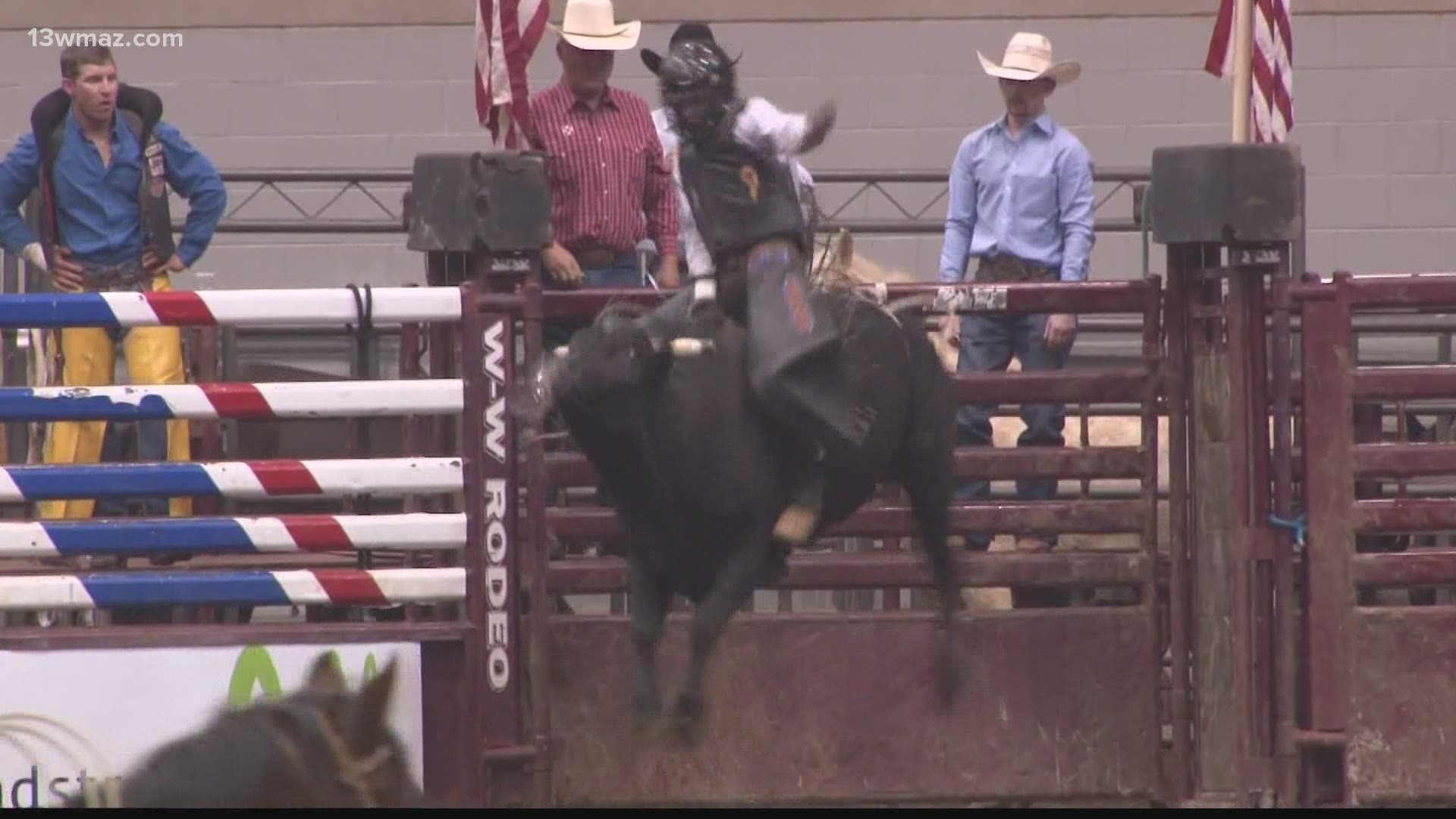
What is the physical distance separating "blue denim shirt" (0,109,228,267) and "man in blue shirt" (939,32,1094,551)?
9.81ft

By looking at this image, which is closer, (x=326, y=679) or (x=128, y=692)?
(x=326, y=679)

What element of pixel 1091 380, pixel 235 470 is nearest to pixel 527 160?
pixel 235 470

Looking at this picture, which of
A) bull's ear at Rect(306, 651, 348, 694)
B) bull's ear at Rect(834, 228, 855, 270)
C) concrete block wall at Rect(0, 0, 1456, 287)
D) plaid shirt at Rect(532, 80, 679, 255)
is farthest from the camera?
concrete block wall at Rect(0, 0, 1456, 287)

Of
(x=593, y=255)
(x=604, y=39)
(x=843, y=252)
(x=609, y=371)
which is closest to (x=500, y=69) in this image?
(x=593, y=255)

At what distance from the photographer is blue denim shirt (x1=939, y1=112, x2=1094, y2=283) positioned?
9.45m

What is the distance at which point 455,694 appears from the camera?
7.45 metres

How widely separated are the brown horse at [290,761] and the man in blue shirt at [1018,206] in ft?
18.3

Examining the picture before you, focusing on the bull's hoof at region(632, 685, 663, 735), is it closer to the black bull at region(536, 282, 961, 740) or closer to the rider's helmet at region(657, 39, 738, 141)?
the black bull at region(536, 282, 961, 740)

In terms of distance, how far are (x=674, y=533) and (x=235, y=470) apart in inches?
53.6

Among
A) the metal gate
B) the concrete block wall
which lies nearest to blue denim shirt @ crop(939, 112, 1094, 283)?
the metal gate

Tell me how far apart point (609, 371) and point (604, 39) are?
8.70 feet

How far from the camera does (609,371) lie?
684cm

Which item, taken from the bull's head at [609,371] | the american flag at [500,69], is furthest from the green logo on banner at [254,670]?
the american flag at [500,69]

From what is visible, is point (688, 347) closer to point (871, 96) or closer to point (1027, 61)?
point (1027, 61)
